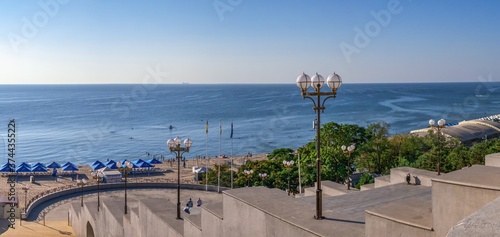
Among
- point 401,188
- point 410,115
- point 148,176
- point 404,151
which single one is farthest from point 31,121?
point 401,188

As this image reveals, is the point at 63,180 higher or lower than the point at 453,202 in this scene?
lower

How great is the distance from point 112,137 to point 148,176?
5154cm

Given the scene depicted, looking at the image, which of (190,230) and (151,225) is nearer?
(190,230)

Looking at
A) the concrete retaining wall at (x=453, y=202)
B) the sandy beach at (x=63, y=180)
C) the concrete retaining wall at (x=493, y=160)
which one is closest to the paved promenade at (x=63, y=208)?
the sandy beach at (x=63, y=180)

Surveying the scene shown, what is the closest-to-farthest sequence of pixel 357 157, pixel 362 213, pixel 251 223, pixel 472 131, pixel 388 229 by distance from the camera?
pixel 388 229
pixel 251 223
pixel 362 213
pixel 357 157
pixel 472 131

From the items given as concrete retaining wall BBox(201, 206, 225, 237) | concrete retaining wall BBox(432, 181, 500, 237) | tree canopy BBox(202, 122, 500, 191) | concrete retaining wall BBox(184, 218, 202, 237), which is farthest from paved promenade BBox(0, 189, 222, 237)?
concrete retaining wall BBox(432, 181, 500, 237)

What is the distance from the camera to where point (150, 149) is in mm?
79375

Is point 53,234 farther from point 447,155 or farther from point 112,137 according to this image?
point 112,137

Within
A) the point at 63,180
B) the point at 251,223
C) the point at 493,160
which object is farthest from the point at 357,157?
the point at 63,180

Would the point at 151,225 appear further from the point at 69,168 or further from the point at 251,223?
the point at 69,168

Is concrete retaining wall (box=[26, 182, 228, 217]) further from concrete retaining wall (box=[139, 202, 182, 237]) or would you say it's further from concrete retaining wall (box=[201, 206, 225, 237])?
concrete retaining wall (box=[201, 206, 225, 237])

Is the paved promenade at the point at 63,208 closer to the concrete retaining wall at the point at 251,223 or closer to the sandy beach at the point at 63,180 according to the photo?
the sandy beach at the point at 63,180

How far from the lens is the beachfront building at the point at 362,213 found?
5656 millimetres

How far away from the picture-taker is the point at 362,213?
9758mm
